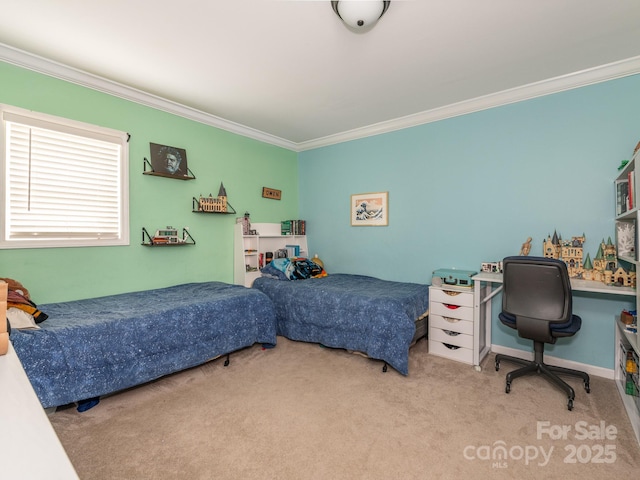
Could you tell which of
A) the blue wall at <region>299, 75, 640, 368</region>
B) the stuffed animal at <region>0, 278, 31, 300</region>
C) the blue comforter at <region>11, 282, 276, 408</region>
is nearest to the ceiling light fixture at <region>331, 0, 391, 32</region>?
the blue wall at <region>299, 75, 640, 368</region>

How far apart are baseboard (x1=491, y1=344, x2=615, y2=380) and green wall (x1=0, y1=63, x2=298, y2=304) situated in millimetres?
3249

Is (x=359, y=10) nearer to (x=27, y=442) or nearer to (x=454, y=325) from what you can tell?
(x=27, y=442)

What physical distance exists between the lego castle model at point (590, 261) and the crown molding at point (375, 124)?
139 cm

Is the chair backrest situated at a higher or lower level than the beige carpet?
higher

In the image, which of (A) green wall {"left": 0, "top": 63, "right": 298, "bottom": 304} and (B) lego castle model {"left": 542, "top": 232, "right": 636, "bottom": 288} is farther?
(A) green wall {"left": 0, "top": 63, "right": 298, "bottom": 304}

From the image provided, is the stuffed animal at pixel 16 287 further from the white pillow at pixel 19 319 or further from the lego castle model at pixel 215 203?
the lego castle model at pixel 215 203

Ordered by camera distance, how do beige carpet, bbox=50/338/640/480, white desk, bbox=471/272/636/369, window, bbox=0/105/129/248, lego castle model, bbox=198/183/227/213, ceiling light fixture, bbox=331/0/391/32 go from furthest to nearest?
lego castle model, bbox=198/183/227/213 → window, bbox=0/105/129/248 → white desk, bbox=471/272/636/369 → ceiling light fixture, bbox=331/0/391/32 → beige carpet, bbox=50/338/640/480

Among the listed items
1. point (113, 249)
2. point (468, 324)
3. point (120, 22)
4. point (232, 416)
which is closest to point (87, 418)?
point (232, 416)

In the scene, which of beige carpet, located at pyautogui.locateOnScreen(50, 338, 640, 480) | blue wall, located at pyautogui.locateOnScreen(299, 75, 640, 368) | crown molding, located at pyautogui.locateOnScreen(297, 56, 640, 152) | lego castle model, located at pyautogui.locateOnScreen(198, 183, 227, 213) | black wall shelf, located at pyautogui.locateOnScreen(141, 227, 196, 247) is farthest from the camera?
lego castle model, located at pyautogui.locateOnScreen(198, 183, 227, 213)

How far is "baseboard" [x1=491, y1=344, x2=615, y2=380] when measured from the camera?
2.75m

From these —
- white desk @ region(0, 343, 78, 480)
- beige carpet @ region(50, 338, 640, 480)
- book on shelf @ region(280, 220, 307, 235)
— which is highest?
book on shelf @ region(280, 220, 307, 235)

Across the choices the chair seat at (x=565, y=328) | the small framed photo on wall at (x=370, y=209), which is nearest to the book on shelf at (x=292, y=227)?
the small framed photo on wall at (x=370, y=209)

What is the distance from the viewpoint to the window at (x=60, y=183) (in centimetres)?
254

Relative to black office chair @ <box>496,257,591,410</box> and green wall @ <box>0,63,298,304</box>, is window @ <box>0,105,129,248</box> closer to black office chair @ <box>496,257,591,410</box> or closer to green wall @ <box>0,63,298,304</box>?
green wall @ <box>0,63,298,304</box>
